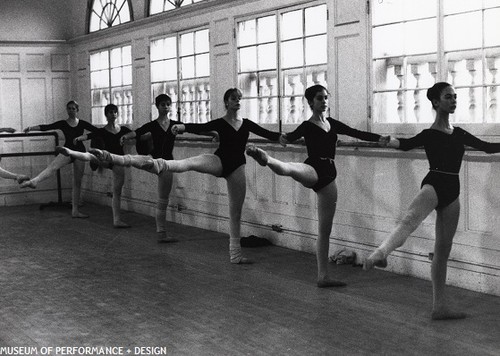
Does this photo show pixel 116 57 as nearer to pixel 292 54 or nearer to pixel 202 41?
pixel 202 41

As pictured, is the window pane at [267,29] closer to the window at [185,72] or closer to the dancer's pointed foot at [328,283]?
the window at [185,72]

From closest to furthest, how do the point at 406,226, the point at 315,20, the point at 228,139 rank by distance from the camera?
the point at 406,226, the point at 228,139, the point at 315,20

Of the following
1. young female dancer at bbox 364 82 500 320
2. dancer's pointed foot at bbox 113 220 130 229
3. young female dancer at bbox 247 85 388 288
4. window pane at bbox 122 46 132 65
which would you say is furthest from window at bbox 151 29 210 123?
young female dancer at bbox 364 82 500 320

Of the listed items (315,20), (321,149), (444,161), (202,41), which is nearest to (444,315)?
(444,161)

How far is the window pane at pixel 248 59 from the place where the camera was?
8550 mm

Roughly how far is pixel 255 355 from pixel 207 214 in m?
5.21

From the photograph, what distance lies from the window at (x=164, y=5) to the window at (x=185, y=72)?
14.9 inches

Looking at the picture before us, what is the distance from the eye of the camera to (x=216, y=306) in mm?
5570

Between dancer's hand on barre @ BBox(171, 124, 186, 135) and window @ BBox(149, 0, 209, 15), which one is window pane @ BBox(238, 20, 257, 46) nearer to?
window @ BBox(149, 0, 209, 15)

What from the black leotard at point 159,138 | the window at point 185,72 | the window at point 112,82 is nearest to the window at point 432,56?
the black leotard at point 159,138

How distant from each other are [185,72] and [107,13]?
2.72 m

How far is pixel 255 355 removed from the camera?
4383 millimetres

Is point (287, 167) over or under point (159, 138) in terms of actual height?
under

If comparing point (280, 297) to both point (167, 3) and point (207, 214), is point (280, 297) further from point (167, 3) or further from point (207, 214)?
point (167, 3)
